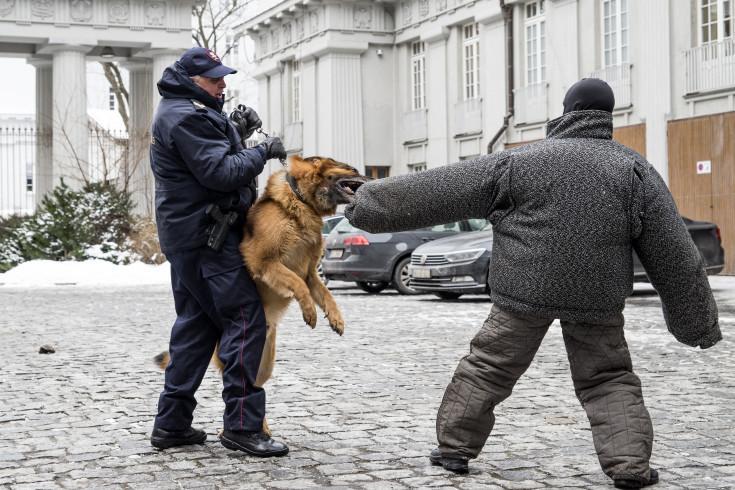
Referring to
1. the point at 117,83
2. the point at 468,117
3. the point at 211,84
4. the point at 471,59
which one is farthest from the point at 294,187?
the point at 117,83

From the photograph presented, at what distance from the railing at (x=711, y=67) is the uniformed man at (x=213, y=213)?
56.1 ft

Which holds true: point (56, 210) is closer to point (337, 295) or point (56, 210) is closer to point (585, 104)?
point (337, 295)

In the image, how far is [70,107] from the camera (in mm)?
31750

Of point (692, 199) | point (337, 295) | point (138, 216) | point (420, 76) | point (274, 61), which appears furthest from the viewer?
point (274, 61)

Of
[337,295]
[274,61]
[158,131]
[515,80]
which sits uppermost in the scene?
[274,61]

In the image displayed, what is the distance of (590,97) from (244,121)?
183 cm

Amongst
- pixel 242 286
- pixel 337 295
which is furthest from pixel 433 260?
pixel 242 286

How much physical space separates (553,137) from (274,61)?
33897mm

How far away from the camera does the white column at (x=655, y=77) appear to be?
21516 mm

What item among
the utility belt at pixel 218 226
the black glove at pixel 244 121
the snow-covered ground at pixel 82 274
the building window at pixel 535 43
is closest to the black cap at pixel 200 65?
the black glove at pixel 244 121

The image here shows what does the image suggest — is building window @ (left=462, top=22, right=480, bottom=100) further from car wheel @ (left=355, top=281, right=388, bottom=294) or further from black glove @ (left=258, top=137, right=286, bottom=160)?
black glove @ (left=258, top=137, right=286, bottom=160)

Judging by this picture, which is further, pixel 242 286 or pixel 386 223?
pixel 242 286

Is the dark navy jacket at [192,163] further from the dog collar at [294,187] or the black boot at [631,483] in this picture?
the black boot at [631,483]

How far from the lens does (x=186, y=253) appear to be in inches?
195
